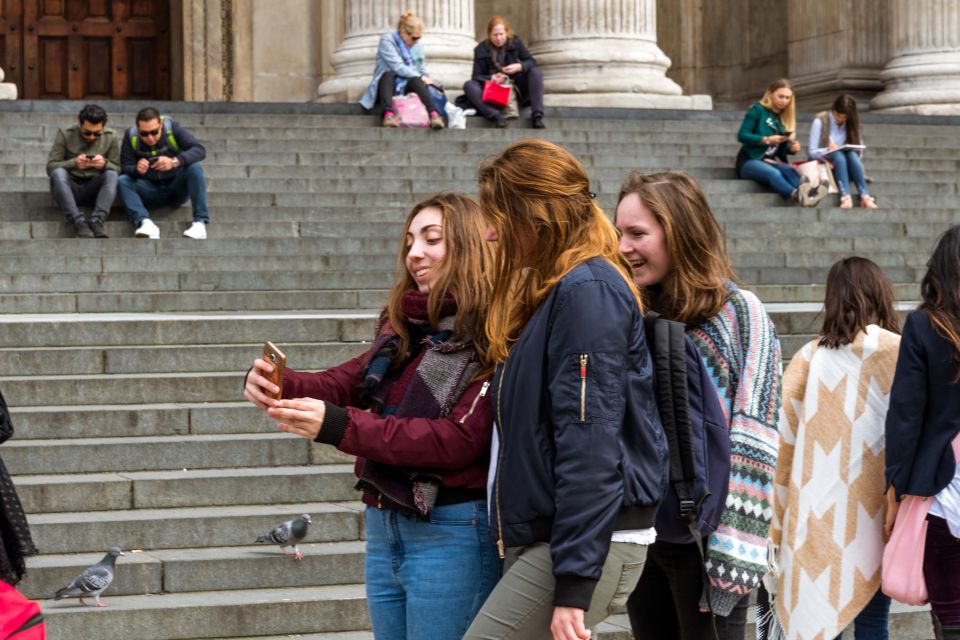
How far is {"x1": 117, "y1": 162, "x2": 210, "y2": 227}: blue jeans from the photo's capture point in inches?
492

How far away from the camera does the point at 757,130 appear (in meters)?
15.3

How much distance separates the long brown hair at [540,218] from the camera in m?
3.42

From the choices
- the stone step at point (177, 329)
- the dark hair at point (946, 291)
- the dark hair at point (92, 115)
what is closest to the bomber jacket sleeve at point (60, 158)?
the dark hair at point (92, 115)

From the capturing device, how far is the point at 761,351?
13.4ft

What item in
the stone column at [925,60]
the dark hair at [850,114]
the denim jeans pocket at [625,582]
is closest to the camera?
the denim jeans pocket at [625,582]

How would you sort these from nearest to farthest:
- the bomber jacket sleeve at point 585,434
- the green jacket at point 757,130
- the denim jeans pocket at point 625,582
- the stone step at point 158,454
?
the bomber jacket sleeve at point 585,434 → the denim jeans pocket at point 625,582 → the stone step at point 158,454 → the green jacket at point 757,130

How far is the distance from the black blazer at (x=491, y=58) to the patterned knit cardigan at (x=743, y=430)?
12.8 m

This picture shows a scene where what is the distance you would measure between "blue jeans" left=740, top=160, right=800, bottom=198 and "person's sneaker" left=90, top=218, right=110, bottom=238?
5948 millimetres

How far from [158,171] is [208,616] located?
6.77 metres

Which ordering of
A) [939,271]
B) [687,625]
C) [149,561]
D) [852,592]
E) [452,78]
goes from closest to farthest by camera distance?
[687,625] → [939,271] → [852,592] → [149,561] → [452,78]

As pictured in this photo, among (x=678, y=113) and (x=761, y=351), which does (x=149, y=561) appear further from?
(x=678, y=113)

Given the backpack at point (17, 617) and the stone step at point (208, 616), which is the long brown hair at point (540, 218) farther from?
the stone step at point (208, 616)

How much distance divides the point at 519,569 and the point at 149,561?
3773 mm

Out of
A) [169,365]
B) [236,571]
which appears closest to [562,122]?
[169,365]
